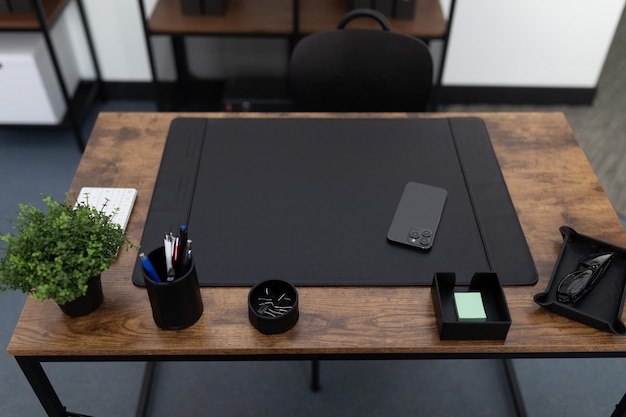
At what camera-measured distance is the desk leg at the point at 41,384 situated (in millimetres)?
1148

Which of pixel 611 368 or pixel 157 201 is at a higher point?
pixel 157 201

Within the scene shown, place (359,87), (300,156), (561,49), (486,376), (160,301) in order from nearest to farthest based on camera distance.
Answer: (160,301) < (300,156) < (359,87) < (486,376) < (561,49)

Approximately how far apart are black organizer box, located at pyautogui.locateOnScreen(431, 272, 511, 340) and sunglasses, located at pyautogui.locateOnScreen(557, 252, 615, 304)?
5.5 inches

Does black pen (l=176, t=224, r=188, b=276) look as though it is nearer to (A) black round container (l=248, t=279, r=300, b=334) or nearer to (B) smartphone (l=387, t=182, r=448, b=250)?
(A) black round container (l=248, t=279, r=300, b=334)

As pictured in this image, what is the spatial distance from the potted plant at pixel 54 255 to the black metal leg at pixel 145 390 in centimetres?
93

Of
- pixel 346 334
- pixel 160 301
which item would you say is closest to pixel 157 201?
pixel 160 301

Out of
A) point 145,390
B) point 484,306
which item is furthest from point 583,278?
point 145,390

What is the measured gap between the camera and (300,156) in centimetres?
150

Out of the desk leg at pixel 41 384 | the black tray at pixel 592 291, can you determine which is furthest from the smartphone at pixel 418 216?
the desk leg at pixel 41 384

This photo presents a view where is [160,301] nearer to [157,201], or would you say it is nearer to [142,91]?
[157,201]

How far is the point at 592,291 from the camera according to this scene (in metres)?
1.19

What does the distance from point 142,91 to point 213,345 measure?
2.33 m

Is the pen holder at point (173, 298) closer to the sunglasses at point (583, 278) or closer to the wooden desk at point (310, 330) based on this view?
the wooden desk at point (310, 330)

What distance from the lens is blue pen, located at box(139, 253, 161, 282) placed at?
1039 millimetres
